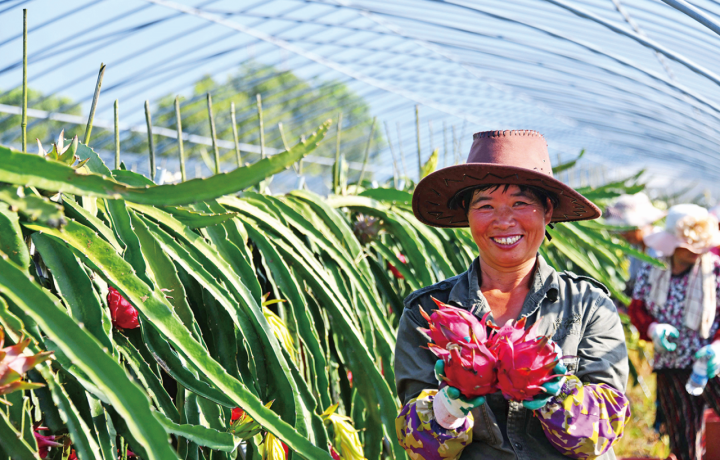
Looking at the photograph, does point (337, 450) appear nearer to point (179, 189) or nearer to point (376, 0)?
point (179, 189)

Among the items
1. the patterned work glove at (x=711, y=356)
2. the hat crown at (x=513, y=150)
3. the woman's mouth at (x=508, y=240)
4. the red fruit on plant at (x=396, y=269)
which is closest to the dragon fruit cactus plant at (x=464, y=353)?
the woman's mouth at (x=508, y=240)

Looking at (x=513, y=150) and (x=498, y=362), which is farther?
(x=513, y=150)

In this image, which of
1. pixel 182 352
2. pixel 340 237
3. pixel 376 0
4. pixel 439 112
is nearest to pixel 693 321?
pixel 340 237

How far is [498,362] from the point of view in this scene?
3.71ft

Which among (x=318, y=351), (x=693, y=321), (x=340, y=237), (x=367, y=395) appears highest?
(x=340, y=237)

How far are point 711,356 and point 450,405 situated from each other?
2139 mm

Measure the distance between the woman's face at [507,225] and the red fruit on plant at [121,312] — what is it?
71 centimetres

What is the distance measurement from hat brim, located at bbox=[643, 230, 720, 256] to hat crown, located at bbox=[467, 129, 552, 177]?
1982 mm

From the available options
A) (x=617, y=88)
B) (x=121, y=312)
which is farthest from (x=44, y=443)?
(x=617, y=88)

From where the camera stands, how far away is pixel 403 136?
1367 centimetres

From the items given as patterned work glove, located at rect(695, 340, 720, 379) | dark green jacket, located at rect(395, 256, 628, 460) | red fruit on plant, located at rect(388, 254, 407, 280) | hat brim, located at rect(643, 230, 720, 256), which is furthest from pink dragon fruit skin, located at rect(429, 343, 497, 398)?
hat brim, located at rect(643, 230, 720, 256)

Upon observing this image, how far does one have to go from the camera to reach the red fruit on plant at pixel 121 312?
54.4 inches

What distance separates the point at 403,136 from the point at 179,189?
12.8m

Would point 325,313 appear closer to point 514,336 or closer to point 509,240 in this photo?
point 509,240
